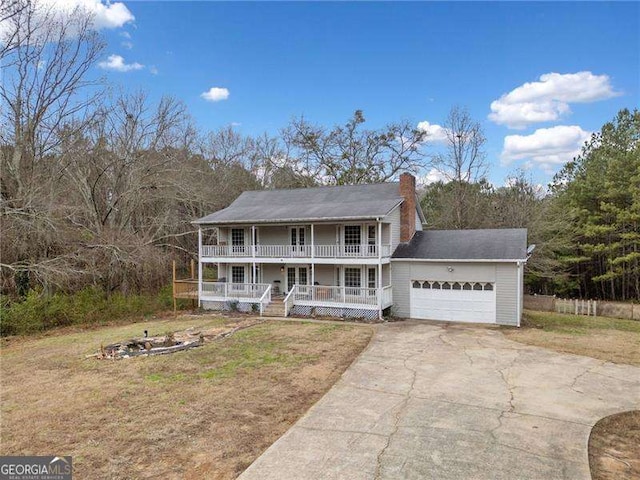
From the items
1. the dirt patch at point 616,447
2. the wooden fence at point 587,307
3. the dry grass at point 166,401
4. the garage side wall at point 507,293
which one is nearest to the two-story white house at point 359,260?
the garage side wall at point 507,293

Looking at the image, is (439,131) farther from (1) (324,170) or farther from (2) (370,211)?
(2) (370,211)

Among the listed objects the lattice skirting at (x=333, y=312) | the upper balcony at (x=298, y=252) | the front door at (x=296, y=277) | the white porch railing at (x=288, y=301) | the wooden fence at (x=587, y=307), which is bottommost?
the wooden fence at (x=587, y=307)

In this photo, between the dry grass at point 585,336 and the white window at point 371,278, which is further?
the white window at point 371,278

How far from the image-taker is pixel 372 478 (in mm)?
5371

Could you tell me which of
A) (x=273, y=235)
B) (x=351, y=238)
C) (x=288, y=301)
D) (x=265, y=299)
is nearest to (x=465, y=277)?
(x=351, y=238)

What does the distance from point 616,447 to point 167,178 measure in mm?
23992

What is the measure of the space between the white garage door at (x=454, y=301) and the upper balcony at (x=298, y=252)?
246 centimetres

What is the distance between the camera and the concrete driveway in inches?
224

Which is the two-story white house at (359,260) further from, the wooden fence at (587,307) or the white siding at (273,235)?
the wooden fence at (587,307)

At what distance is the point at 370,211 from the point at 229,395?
38.6 ft

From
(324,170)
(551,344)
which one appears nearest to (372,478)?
(551,344)

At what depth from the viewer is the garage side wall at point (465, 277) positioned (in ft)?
55.7

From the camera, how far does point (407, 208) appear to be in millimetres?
20688

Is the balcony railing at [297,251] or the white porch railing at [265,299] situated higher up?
the balcony railing at [297,251]
